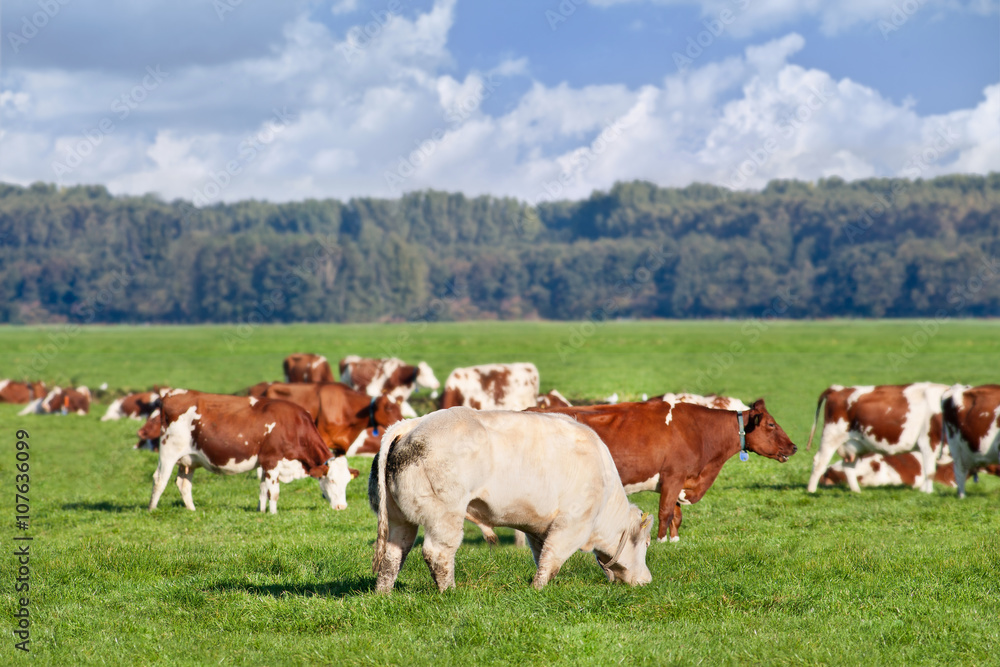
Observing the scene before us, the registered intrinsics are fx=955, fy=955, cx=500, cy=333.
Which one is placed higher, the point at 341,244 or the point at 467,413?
the point at 341,244

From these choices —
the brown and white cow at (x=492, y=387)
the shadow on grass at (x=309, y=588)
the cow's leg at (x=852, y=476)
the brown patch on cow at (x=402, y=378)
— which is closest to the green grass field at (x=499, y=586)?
the shadow on grass at (x=309, y=588)

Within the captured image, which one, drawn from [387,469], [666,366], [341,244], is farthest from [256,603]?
[341,244]

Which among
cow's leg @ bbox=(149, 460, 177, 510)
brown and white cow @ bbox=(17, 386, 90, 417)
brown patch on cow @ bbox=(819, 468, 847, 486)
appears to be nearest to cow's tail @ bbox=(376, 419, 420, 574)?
cow's leg @ bbox=(149, 460, 177, 510)

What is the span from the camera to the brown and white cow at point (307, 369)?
3319 cm

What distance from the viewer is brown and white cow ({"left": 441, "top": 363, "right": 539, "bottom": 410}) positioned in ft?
88.3

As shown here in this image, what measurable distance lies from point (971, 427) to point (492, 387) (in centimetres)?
1438

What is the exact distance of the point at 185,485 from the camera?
1442cm

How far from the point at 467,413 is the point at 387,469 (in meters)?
0.84

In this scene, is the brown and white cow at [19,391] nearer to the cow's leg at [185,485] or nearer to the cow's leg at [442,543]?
the cow's leg at [185,485]

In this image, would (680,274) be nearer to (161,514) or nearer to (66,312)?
(66,312)

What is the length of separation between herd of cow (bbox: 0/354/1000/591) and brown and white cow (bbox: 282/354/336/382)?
1137 cm

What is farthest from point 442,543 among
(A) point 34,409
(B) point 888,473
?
(A) point 34,409

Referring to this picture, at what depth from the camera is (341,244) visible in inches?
7210

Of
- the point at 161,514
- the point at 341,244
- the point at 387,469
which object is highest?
the point at 341,244
